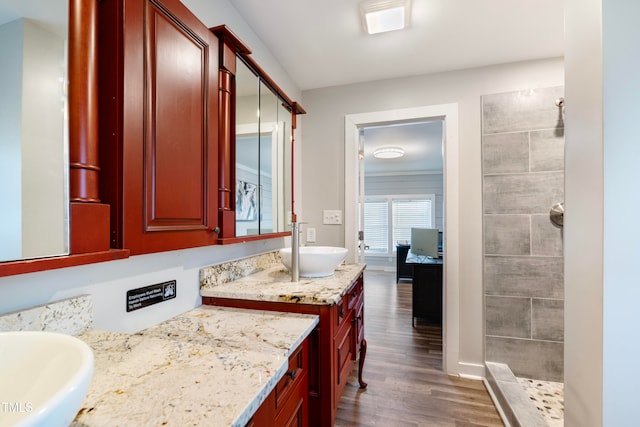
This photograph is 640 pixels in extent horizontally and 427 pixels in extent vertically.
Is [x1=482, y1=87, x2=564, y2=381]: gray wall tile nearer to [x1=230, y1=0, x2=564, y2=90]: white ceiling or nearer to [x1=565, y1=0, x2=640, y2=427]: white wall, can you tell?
[x1=230, y1=0, x2=564, y2=90]: white ceiling

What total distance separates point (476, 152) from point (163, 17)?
7.03 ft

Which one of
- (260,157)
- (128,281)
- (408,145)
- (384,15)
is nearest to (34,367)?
(128,281)

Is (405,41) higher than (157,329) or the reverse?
higher

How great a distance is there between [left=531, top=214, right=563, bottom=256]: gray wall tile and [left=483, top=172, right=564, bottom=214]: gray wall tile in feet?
0.24

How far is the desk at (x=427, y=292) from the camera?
3.12 metres

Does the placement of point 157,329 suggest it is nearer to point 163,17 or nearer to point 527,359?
point 163,17

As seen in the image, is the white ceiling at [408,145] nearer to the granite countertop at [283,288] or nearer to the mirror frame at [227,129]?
the mirror frame at [227,129]

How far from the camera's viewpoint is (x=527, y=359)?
80.0 inches

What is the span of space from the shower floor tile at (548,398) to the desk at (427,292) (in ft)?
3.72

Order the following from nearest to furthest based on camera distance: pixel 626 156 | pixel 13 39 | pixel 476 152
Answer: pixel 13 39
pixel 626 156
pixel 476 152

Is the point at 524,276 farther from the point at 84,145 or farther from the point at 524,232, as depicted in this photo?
the point at 84,145

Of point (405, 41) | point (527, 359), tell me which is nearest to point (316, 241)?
point (405, 41)

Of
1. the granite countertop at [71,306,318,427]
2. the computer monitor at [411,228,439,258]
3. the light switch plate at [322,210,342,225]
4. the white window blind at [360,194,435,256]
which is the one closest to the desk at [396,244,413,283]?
the white window blind at [360,194,435,256]

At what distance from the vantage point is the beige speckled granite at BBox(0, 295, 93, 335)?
2.21ft
